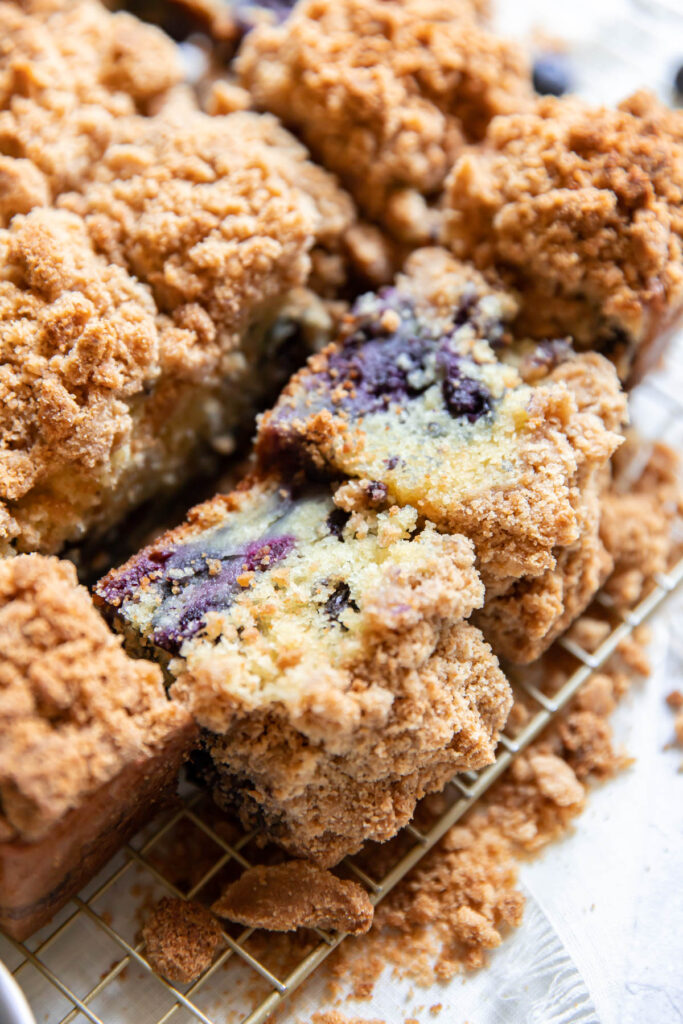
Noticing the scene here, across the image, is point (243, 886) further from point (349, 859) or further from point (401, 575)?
A: point (401, 575)

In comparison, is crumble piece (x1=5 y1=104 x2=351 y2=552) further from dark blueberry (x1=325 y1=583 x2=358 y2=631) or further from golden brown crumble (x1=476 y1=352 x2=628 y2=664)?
golden brown crumble (x1=476 y1=352 x2=628 y2=664)

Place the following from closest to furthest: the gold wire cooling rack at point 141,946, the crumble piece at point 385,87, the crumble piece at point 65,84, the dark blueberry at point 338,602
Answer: the dark blueberry at point 338,602 → the gold wire cooling rack at point 141,946 → the crumble piece at point 65,84 → the crumble piece at point 385,87

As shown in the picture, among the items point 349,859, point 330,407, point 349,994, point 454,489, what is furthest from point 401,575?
point 349,994

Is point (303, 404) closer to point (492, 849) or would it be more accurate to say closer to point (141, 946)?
point (492, 849)

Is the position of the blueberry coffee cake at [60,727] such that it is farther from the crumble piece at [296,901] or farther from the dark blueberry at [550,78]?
the dark blueberry at [550,78]

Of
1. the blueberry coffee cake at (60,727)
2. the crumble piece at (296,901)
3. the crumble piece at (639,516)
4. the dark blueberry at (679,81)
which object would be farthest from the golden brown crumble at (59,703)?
the dark blueberry at (679,81)
